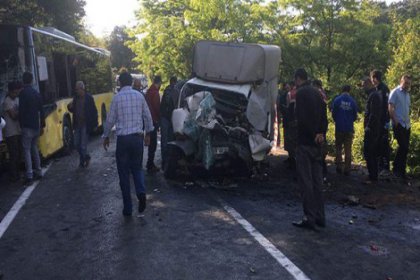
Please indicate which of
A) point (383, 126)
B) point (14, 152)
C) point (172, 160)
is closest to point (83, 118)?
point (14, 152)

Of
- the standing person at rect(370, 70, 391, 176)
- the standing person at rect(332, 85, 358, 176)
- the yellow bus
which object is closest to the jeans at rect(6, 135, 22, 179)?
the yellow bus

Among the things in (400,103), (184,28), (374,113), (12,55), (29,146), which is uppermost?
(184,28)

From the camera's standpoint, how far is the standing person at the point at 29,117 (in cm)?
923

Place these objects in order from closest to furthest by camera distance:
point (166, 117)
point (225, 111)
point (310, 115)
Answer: point (310, 115) < point (225, 111) < point (166, 117)

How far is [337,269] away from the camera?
5.04 meters

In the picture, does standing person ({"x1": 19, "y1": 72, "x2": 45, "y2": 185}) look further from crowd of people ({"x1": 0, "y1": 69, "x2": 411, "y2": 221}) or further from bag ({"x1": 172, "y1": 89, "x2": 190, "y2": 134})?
bag ({"x1": 172, "y1": 89, "x2": 190, "y2": 134})

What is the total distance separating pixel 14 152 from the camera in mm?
9477

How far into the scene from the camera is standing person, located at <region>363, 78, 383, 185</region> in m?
9.12

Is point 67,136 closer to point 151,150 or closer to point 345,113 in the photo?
point 151,150

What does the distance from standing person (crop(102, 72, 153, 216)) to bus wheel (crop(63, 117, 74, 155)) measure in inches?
247

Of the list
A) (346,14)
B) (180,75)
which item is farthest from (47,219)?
(180,75)

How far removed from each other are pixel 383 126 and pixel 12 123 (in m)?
7.17

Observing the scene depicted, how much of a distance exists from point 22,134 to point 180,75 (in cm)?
1690

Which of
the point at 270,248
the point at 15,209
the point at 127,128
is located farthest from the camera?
the point at 15,209
